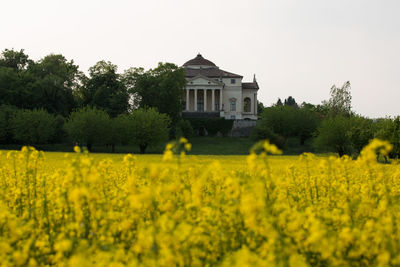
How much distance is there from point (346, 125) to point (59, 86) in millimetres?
44279

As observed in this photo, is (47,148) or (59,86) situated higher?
(59,86)

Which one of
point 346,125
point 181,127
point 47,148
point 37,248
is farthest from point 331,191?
point 181,127

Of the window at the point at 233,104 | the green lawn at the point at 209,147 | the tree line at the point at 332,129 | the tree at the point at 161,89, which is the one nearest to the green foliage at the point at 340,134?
the tree line at the point at 332,129

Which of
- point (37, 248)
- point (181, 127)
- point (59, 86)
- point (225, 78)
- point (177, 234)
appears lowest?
point (37, 248)

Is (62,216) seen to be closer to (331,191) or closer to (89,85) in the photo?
(331,191)

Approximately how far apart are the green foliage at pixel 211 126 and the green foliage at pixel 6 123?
30025mm

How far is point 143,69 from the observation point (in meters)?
68.4

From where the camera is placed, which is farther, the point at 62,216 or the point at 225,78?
the point at 225,78

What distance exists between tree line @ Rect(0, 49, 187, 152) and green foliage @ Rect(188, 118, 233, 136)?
619 centimetres

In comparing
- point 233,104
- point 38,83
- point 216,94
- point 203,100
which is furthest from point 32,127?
point 233,104

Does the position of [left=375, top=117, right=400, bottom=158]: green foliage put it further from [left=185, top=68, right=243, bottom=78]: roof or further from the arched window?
the arched window

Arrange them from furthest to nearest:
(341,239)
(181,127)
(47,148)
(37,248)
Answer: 1. (181,127)
2. (47,148)
3. (37,248)
4. (341,239)

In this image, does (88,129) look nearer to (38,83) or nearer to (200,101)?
(38,83)

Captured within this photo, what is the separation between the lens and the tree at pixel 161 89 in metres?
64.4
